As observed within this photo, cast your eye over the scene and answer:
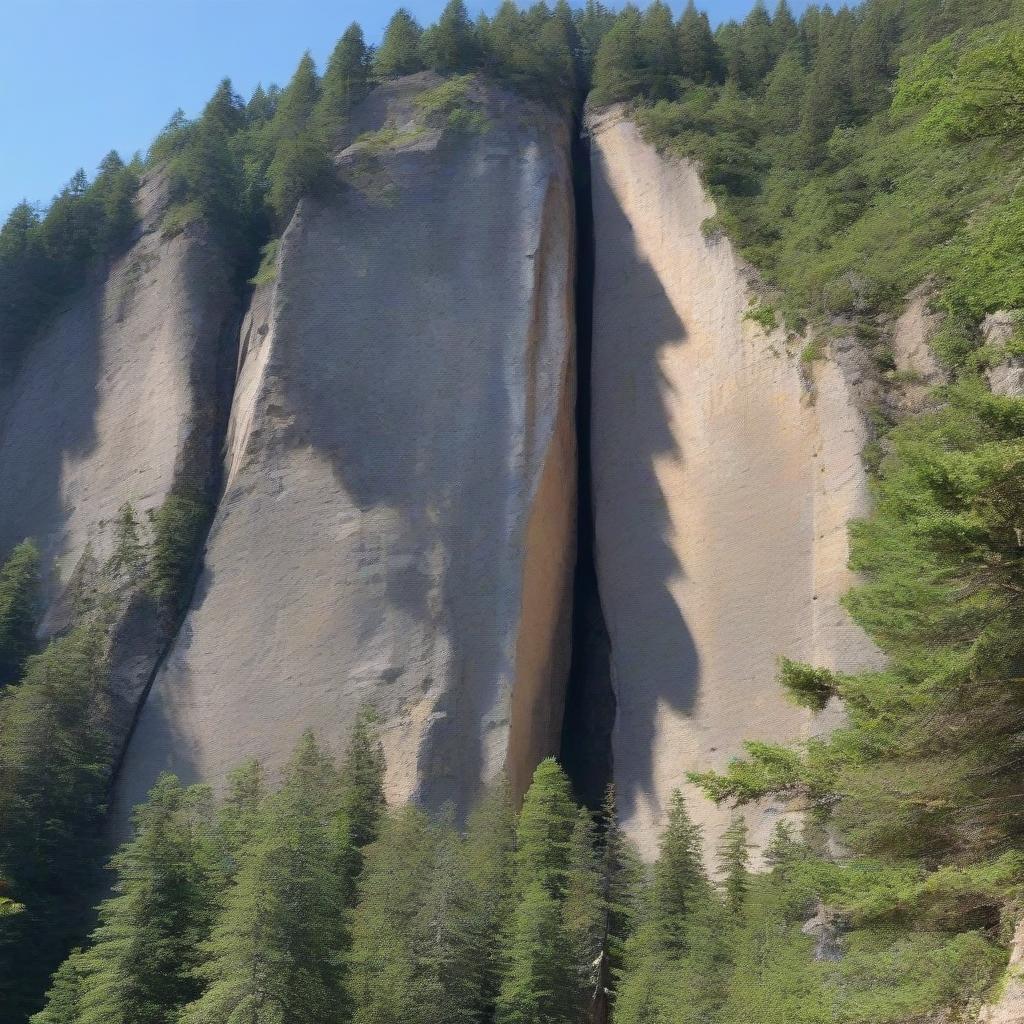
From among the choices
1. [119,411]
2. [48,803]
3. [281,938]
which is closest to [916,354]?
[281,938]

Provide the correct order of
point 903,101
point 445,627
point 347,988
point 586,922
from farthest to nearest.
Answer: point 445,627
point 586,922
point 347,988
point 903,101

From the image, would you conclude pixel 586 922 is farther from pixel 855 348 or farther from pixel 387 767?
pixel 855 348

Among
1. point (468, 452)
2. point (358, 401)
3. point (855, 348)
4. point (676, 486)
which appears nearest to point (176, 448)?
point (358, 401)

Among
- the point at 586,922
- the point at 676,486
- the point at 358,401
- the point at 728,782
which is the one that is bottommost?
the point at 728,782

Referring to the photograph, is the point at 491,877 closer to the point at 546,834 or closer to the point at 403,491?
the point at 546,834

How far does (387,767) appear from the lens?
28.6 meters

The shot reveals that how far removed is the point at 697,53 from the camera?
42812 millimetres

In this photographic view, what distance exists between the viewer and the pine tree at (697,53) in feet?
140

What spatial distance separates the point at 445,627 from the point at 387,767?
4.01 m

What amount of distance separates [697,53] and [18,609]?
30571 millimetres

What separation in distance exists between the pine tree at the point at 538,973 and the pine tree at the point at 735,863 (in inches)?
131

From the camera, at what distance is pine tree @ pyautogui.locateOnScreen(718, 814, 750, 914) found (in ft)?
71.8

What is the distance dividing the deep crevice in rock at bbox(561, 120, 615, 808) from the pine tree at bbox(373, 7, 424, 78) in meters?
11.6

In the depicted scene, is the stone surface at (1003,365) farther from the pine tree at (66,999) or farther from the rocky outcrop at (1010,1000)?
the pine tree at (66,999)
